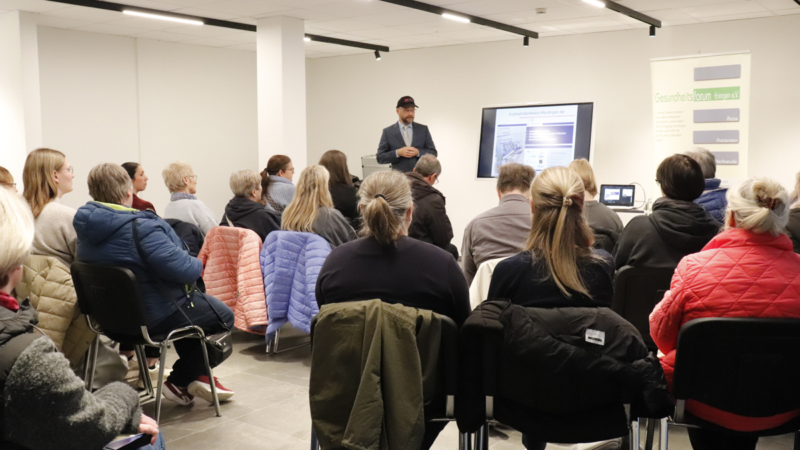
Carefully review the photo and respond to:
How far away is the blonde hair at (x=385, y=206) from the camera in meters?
2.21

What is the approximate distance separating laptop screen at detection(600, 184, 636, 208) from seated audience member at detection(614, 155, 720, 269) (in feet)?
14.3

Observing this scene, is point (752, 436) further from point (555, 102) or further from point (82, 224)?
point (555, 102)

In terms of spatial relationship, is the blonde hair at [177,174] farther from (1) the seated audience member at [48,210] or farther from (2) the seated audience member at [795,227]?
(2) the seated audience member at [795,227]

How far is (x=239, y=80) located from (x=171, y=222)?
18.9 feet

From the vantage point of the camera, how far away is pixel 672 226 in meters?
3.00

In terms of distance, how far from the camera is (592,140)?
771cm

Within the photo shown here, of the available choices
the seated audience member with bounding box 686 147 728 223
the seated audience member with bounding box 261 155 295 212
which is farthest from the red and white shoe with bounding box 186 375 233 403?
the seated audience member with bounding box 686 147 728 223

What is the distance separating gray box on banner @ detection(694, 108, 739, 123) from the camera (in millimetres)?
6430

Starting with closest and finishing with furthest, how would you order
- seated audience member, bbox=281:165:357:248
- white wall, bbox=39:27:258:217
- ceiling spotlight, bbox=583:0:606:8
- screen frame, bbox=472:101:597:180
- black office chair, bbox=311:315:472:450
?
black office chair, bbox=311:315:472:450
seated audience member, bbox=281:165:357:248
ceiling spotlight, bbox=583:0:606:8
screen frame, bbox=472:101:597:180
white wall, bbox=39:27:258:217

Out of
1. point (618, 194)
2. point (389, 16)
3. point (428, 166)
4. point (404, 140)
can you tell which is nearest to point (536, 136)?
point (618, 194)

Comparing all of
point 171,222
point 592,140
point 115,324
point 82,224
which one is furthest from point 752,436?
point 592,140

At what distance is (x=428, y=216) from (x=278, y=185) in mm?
1273

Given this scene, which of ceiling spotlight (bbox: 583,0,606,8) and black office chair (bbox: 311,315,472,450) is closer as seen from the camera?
black office chair (bbox: 311,315,472,450)

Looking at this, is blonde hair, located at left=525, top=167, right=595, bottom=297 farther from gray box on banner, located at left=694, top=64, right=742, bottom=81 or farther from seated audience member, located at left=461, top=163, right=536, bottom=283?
gray box on banner, located at left=694, top=64, right=742, bottom=81
